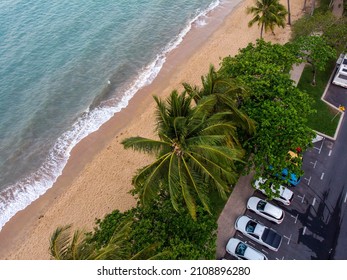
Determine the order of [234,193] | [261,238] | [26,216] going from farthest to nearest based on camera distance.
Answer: [26,216]
[234,193]
[261,238]

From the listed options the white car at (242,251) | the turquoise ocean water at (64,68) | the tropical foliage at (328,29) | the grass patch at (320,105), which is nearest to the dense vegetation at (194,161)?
the white car at (242,251)

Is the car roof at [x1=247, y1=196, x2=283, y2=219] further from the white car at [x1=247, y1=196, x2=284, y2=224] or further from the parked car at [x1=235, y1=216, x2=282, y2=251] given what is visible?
the parked car at [x1=235, y1=216, x2=282, y2=251]

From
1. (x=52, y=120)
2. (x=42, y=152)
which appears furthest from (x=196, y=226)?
(x=52, y=120)

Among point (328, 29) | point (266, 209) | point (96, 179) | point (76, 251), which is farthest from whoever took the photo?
point (328, 29)

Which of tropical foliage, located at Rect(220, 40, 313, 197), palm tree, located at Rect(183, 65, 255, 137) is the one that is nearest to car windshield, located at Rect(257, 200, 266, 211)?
tropical foliage, located at Rect(220, 40, 313, 197)

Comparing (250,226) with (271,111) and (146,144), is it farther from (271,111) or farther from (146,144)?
(146,144)

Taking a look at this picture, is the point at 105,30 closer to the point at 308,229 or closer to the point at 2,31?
the point at 2,31

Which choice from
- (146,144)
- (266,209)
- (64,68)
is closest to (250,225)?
(266,209)
